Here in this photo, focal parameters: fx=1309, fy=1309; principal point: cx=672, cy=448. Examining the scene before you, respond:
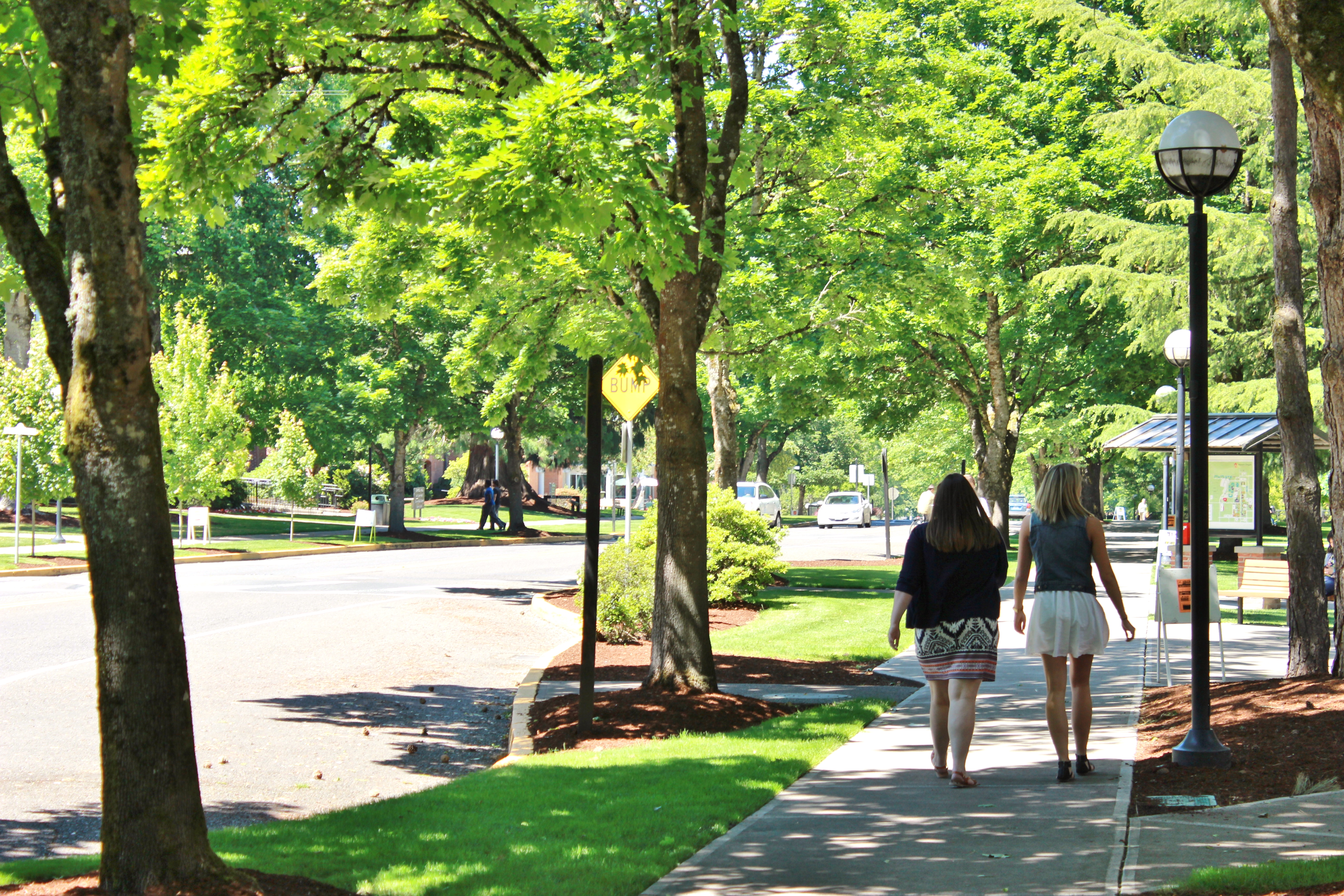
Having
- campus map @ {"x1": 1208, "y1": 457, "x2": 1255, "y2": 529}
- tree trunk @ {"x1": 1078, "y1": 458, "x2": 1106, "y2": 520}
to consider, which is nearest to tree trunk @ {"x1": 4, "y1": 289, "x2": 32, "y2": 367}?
campus map @ {"x1": 1208, "y1": 457, "x2": 1255, "y2": 529}

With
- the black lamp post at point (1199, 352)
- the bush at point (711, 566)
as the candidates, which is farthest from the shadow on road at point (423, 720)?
the black lamp post at point (1199, 352)

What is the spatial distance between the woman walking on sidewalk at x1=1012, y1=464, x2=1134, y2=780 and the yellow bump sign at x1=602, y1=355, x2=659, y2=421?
22.1 ft

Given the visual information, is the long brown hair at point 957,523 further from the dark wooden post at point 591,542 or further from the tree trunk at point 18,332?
the tree trunk at point 18,332

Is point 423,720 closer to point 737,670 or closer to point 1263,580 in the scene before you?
point 737,670

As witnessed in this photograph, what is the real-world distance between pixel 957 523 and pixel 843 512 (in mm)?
55677

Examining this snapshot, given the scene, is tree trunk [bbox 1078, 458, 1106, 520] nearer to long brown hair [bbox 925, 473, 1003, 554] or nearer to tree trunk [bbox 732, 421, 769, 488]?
tree trunk [bbox 732, 421, 769, 488]

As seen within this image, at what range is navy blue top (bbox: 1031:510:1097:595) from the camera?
23.6 ft

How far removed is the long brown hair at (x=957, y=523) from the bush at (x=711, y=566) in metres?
6.97

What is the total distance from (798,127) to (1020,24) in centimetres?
1771

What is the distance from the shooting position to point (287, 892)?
4.84 meters

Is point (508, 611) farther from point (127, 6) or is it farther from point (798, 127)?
point (127, 6)

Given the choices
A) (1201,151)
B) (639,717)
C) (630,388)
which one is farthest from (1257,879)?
(630,388)

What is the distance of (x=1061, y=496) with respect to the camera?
730 centimetres

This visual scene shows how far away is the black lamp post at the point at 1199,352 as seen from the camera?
7426 millimetres
